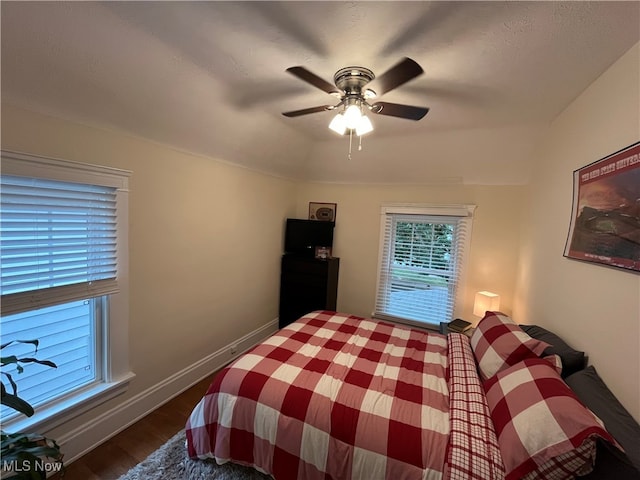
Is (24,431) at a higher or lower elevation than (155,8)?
lower

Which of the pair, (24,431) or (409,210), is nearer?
(24,431)

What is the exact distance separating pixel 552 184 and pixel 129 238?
330 centimetres

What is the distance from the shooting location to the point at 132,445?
6.42 ft

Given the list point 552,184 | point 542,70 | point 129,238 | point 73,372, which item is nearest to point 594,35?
point 542,70

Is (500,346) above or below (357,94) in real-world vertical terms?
below

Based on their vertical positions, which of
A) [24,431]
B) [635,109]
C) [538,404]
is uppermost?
[635,109]

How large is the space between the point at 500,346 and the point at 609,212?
953 millimetres

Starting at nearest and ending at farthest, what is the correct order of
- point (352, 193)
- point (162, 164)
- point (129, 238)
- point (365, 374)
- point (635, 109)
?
1. point (635, 109)
2. point (365, 374)
3. point (129, 238)
4. point (162, 164)
5. point (352, 193)

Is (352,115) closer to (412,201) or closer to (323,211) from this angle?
(412,201)

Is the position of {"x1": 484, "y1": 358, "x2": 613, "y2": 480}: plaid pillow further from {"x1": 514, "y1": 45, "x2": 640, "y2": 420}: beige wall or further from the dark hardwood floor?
the dark hardwood floor

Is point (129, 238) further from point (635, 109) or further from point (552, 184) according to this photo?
point (552, 184)

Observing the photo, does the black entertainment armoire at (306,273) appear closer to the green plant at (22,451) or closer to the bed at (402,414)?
the bed at (402,414)

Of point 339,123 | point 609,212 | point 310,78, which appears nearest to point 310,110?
point 339,123

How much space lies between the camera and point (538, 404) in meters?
1.20
